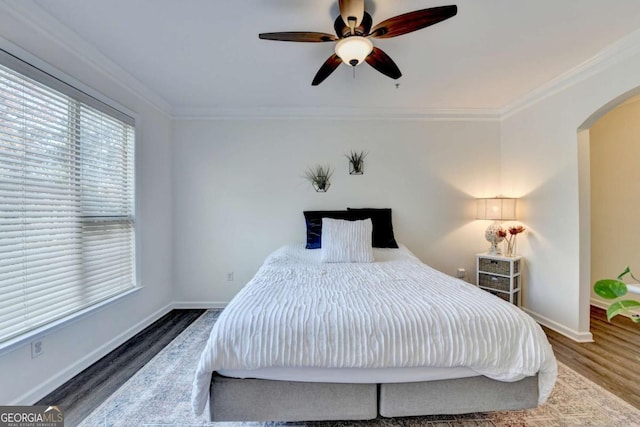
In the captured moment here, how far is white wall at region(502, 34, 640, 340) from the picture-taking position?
7.45 ft

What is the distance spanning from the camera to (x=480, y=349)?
4.40 feet

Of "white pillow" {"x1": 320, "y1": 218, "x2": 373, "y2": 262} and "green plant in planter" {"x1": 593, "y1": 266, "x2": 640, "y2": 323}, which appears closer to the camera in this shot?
"green plant in planter" {"x1": 593, "y1": 266, "x2": 640, "y2": 323}

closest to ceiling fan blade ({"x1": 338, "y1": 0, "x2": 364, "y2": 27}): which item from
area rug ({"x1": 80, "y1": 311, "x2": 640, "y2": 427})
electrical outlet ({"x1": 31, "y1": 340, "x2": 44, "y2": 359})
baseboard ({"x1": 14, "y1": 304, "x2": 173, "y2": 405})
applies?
area rug ({"x1": 80, "y1": 311, "x2": 640, "y2": 427})

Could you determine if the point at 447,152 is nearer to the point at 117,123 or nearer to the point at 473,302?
the point at 473,302

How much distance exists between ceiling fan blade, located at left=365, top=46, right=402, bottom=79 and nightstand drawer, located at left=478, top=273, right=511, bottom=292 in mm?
2561

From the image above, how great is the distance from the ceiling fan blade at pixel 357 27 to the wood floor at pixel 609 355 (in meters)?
2.93

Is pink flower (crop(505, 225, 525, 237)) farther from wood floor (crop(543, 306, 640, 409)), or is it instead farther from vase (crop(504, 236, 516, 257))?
wood floor (crop(543, 306, 640, 409))

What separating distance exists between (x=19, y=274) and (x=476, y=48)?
3.61 meters

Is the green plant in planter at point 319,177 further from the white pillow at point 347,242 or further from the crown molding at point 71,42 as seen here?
the crown molding at point 71,42

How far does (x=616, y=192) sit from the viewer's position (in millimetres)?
3100

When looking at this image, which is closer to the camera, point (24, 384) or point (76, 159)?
point (24, 384)

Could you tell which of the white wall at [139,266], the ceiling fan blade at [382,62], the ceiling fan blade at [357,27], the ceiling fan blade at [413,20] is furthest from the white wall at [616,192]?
the white wall at [139,266]

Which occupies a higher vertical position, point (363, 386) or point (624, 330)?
point (363, 386)

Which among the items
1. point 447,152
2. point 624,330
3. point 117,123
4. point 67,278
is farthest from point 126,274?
point 624,330
